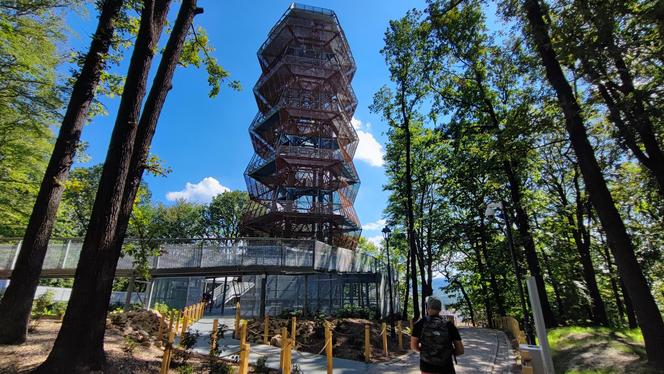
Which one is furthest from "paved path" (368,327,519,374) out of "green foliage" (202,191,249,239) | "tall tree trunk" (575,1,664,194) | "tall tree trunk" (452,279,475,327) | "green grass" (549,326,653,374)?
"green foliage" (202,191,249,239)

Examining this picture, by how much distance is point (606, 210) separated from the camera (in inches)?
332

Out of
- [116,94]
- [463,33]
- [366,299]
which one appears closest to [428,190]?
[366,299]

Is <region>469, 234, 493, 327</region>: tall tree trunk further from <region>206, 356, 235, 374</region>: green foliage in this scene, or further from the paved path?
<region>206, 356, 235, 374</region>: green foliage

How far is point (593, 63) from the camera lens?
8.94 m

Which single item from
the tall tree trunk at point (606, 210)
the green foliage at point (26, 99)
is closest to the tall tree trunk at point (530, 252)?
the tall tree trunk at point (606, 210)

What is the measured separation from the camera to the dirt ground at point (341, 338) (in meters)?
11.3

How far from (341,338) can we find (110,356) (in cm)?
825

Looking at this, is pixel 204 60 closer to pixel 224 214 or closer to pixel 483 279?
pixel 483 279

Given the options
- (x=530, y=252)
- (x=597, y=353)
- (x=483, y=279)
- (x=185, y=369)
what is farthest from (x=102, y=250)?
(x=483, y=279)

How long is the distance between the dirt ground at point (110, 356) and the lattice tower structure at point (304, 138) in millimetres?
17254

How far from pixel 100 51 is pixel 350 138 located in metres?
24.7

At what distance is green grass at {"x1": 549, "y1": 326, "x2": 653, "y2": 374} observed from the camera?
7.59m

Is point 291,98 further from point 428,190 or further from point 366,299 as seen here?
point 366,299

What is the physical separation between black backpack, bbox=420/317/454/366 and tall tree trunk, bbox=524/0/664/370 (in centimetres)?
552
